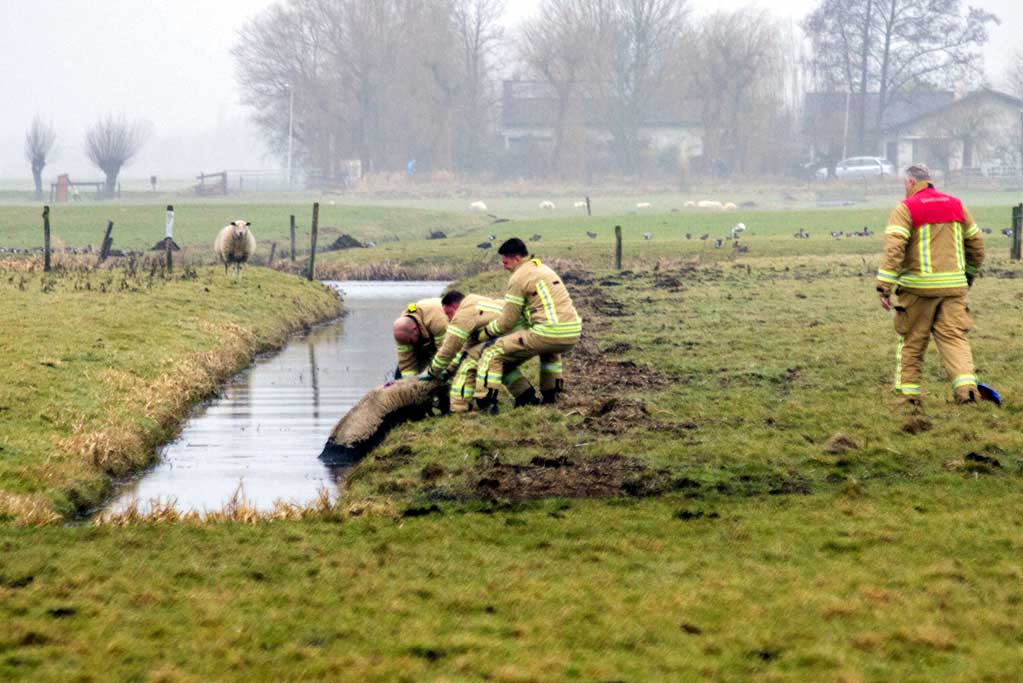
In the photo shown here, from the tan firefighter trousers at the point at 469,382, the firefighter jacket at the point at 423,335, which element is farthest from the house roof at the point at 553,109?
the tan firefighter trousers at the point at 469,382

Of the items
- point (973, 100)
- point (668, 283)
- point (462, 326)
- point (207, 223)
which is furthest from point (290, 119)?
point (462, 326)

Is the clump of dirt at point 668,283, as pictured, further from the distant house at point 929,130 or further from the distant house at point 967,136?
the distant house at point 929,130

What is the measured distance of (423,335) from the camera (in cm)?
1705

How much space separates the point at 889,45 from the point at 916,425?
108m

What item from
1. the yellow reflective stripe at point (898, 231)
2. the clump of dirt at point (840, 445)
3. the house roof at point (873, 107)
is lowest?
the clump of dirt at point (840, 445)

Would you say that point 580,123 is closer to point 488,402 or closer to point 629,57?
point 629,57

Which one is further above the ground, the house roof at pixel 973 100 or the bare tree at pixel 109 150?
the house roof at pixel 973 100

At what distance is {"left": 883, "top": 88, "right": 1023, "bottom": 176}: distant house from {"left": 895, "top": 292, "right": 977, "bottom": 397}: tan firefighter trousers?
295 ft

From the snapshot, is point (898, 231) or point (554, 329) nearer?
point (898, 231)

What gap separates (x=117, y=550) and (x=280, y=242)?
49.5 metres

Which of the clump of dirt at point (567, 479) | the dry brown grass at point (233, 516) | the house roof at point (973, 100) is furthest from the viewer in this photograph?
the house roof at point (973, 100)

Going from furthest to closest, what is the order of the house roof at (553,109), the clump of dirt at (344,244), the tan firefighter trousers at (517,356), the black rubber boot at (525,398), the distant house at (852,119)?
the house roof at (553,109) → the distant house at (852,119) → the clump of dirt at (344,244) → the black rubber boot at (525,398) → the tan firefighter trousers at (517,356)

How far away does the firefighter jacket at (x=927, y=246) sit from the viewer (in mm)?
14883

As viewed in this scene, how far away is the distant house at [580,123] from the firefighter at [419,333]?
9746 centimetres
